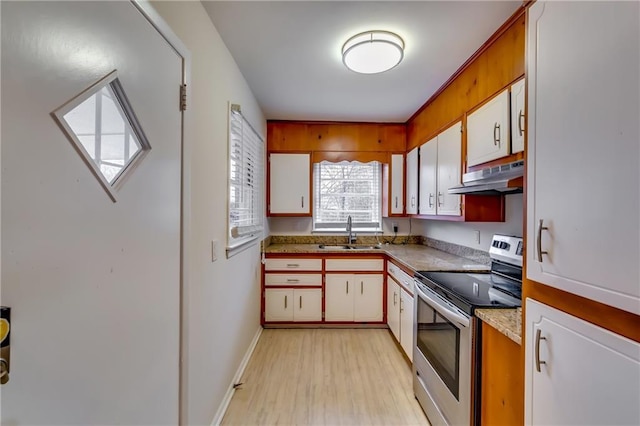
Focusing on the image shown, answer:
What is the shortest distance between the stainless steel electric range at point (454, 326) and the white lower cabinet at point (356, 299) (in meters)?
1.06

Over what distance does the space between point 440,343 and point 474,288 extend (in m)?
0.39

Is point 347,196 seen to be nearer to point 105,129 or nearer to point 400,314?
point 400,314

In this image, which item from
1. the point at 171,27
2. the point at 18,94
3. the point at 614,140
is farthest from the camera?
the point at 171,27

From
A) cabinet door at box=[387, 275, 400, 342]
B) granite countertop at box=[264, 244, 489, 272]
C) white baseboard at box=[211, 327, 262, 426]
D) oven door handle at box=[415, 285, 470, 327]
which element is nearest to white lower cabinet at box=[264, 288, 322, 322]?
white baseboard at box=[211, 327, 262, 426]

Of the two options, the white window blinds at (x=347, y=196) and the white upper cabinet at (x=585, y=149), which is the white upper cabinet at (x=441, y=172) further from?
the white upper cabinet at (x=585, y=149)

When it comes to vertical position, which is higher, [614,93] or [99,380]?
[614,93]

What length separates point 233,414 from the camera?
5.79ft

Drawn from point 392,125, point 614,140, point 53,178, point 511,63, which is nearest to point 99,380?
point 53,178

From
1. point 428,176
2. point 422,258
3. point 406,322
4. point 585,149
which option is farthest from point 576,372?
point 428,176

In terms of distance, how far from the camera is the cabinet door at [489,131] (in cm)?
163

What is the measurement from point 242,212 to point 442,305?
164 cm

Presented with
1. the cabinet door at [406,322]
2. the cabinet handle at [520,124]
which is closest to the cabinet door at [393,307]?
the cabinet door at [406,322]

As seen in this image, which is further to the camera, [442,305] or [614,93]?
[442,305]

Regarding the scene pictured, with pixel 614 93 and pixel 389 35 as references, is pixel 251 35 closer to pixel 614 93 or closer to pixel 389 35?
pixel 389 35
